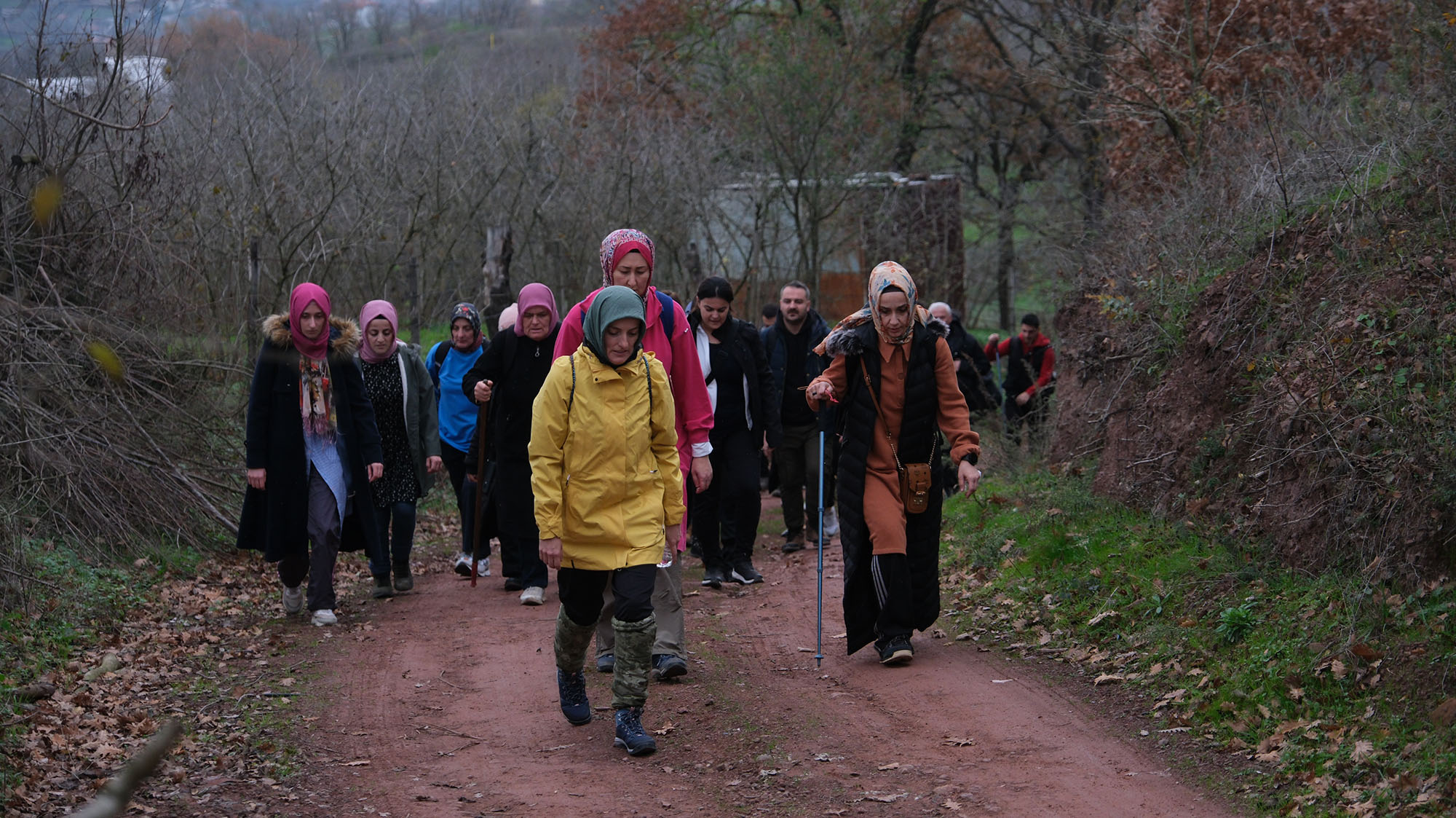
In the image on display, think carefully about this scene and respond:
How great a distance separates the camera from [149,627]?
28.5ft

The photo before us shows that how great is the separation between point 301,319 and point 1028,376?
8410mm

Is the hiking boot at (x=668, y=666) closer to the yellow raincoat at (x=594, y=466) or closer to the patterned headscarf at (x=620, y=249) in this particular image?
the yellow raincoat at (x=594, y=466)

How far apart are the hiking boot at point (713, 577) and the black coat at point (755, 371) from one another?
40.3 inches

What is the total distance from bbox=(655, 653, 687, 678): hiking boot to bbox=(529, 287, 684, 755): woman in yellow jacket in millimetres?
1052

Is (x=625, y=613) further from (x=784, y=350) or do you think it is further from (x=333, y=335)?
(x=784, y=350)

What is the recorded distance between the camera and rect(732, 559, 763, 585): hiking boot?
10.2 m

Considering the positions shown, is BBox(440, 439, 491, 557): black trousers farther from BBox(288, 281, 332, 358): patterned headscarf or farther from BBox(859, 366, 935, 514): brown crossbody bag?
BBox(859, 366, 935, 514): brown crossbody bag

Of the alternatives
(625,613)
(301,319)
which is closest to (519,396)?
(301,319)

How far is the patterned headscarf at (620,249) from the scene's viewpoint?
6895 mm

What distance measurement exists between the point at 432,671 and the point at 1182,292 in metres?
6.04

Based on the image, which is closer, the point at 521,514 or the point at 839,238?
the point at 521,514

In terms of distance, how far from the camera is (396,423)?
10031mm

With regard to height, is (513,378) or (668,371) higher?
(668,371)

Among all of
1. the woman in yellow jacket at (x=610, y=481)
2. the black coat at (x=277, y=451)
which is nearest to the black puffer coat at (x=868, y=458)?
the woman in yellow jacket at (x=610, y=481)
